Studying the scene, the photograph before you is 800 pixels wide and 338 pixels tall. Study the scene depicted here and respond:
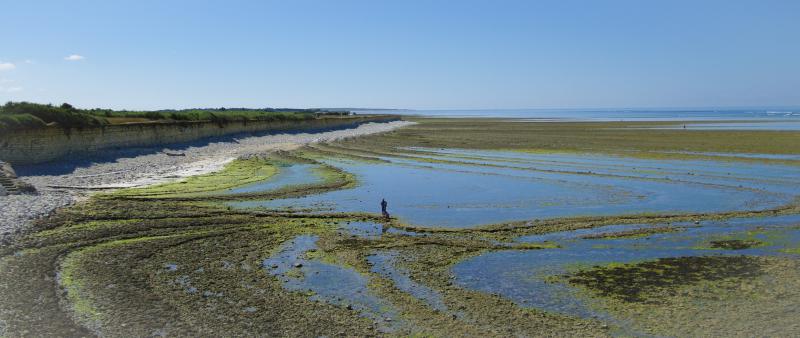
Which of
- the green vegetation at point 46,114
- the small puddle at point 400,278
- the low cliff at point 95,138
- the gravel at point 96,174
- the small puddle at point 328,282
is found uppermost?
the green vegetation at point 46,114

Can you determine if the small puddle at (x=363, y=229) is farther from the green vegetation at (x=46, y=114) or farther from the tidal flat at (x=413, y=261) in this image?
the green vegetation at (x=46, y=114)

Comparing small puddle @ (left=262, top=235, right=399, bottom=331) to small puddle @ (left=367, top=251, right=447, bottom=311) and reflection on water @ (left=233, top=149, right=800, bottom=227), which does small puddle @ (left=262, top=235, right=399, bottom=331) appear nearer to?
small puddle @ (left=367, top=251, right=447, bottom=311)

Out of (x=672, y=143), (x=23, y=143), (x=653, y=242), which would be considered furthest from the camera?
(x=672, y=143)

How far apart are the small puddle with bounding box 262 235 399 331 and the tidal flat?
0.05m

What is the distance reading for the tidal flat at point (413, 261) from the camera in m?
10.5

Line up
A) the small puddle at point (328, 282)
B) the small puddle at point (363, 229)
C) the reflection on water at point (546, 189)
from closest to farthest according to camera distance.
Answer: the small puddle at point (328, 282)
the small puddle at point (363, 229)
the reflection on water at point (546, 189)

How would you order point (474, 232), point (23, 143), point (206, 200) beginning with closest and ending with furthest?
point (474, 232) < point (206, 200) < point (23, 143)

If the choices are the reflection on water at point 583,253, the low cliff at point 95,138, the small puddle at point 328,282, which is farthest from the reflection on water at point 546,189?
the low cliff at point 95,138

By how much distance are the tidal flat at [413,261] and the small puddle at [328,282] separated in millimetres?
52

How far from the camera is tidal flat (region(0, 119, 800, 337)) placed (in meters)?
10.5

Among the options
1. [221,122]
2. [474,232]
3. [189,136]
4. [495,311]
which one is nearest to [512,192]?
[474,232]

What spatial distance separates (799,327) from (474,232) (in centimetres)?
950

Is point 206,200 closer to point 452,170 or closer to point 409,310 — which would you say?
point 409,310

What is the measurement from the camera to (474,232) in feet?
60.2
